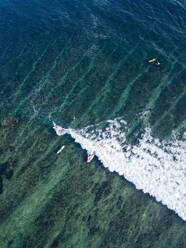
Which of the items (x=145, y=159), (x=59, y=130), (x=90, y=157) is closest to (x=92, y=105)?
(x=59, y=130)

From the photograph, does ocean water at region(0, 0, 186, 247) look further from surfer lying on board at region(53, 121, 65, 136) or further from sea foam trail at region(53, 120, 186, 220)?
surfer lying on board at region(53, 121, 65, 136)

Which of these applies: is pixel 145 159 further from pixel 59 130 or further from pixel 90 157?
pixel 59 130

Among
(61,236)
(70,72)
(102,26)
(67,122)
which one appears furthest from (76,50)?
(61,236)

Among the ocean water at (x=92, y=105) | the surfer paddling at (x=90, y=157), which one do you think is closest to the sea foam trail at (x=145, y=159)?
the ocean water at (x=92, y=105)

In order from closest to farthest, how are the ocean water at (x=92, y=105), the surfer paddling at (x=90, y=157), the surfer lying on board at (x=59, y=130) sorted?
the ocean water at (x=92, y=105) → the surfer paddling at (x=90, y=157) → the surfer lying on board at (x=59, y=130)

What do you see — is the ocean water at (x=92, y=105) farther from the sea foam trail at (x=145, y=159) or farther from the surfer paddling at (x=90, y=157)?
the surfer paddling at (x=90, y=157)
